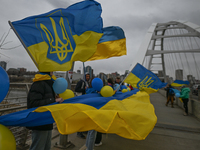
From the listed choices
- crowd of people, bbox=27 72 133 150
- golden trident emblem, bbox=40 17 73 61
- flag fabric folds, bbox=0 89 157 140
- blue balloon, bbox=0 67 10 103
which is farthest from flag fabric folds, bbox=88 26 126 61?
blue balloon, bbox=0 67 10 103

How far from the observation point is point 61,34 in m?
2.39

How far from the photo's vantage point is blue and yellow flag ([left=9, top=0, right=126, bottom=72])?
6.87 feet

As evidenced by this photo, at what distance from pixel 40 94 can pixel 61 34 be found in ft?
3.78

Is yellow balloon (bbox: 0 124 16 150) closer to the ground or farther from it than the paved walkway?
farther from it

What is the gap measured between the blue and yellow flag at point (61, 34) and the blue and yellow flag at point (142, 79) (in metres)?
2.59

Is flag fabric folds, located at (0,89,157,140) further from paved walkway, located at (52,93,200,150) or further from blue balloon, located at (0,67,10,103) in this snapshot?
paved walkway, located at (52,93,200,150)

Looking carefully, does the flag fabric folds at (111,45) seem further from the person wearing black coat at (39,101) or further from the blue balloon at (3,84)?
the blue balloon at (3,84)

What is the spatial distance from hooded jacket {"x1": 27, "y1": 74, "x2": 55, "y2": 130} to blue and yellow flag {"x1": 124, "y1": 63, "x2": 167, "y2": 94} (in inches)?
131

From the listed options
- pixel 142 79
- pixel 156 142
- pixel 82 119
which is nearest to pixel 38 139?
pixel 82 119

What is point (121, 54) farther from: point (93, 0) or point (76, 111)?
point (76, 111)

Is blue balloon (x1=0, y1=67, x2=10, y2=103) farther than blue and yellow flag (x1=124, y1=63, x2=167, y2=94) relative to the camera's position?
No

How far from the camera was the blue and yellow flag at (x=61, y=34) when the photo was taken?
2.09 meters

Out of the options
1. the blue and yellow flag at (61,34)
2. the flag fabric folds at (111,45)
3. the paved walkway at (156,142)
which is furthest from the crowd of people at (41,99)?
the flag fabric folds at (111,45)

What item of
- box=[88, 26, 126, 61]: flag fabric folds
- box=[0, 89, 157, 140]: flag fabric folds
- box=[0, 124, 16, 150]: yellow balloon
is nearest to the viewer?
box=[0, 124, 16, 150]: yellow balloon
